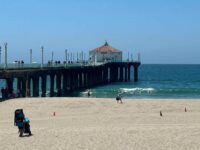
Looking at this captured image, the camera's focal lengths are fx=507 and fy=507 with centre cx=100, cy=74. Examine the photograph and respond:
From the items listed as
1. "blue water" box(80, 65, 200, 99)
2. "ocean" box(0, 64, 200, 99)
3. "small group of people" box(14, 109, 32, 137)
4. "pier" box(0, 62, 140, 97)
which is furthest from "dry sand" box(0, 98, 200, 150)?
"blue water" box(80, 65, 200, 99)

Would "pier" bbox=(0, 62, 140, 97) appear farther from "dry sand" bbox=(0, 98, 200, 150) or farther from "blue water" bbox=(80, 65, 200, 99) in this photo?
"dry sand" bbox=(0, 98, 200, 150)

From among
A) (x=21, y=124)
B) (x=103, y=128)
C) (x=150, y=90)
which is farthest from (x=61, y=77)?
(x=21, y=124)

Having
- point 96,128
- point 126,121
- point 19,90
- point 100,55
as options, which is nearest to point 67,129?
point 96,128

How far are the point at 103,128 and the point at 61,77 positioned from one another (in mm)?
45972

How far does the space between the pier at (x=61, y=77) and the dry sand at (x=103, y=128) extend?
338 inches

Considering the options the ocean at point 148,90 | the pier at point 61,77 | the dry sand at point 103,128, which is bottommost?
the dry sand at point 103,128

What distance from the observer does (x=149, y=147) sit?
1418 cm

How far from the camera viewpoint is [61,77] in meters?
64.0

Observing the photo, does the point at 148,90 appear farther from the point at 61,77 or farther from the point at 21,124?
the point at 21,124

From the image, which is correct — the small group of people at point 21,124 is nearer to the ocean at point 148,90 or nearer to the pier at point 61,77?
the pier at point 61,77

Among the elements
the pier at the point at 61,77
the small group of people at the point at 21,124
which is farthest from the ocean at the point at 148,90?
the small group of people at the point at 21,124

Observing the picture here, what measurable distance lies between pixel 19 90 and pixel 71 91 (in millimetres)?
18543

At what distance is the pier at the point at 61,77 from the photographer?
37.8 meters

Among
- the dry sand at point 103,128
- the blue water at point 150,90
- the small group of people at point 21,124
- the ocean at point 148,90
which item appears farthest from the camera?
the blue water at point 150,90
